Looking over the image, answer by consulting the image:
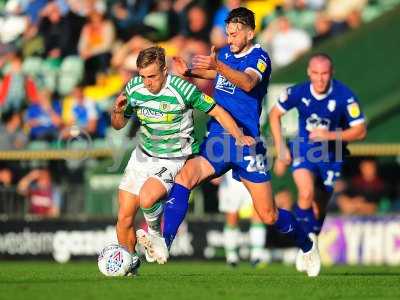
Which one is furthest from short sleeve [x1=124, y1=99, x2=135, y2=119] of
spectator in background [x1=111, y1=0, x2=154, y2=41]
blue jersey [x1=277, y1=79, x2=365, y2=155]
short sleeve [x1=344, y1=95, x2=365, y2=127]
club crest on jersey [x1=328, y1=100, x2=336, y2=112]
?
spectator in background [x1=111, y1=0, x2=154, y2=41]

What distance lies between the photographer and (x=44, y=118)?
2075 cm

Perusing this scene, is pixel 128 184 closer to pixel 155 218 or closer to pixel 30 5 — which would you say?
pixel 155 218

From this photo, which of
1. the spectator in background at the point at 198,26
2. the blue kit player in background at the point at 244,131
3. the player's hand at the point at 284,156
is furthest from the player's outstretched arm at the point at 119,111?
the spectator in background at the point at 198,26

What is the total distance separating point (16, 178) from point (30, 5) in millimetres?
5383

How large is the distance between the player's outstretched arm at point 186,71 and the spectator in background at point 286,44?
966cm

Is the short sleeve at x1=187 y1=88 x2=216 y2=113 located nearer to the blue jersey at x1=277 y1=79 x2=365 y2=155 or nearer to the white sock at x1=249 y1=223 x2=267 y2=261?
the blue jersey at x1=277 y1=79 x2=365 y2=155

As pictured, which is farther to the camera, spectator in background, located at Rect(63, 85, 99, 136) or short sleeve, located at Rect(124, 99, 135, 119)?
spectator in background, located at Rect(63, 85, 99, 136)

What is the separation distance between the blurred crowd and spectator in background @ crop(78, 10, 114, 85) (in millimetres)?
20

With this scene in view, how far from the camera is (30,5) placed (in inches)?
941

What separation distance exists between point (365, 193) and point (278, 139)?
629 centimetres

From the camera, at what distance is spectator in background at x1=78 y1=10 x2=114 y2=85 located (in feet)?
72.5

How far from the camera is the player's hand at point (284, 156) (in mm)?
12789

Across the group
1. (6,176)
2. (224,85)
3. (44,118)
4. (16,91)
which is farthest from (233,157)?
(16,91)

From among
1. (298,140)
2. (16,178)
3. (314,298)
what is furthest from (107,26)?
(314,298)
